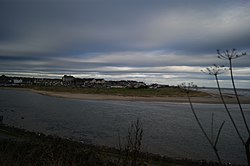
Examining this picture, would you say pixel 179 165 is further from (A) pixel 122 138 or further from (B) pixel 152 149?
(A) pixel 122 138

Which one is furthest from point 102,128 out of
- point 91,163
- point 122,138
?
point 91,163

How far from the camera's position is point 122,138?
16719 millimetres

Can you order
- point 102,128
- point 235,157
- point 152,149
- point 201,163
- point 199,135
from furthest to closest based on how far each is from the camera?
point 102,128, point 199,135, point 152,149, point 235,157, point 201,163

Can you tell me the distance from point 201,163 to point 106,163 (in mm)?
5046

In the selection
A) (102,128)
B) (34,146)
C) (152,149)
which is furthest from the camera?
(102,128)

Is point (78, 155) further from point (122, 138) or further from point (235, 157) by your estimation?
point (235, 157)

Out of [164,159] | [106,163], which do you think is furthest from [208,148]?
[106,163]

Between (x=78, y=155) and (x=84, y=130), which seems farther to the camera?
(x=84, y=130)

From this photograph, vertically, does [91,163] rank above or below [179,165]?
above

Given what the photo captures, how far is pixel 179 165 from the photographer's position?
424 inches

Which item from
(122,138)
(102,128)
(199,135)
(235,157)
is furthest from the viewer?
(102,128)

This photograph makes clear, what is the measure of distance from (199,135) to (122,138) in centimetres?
615

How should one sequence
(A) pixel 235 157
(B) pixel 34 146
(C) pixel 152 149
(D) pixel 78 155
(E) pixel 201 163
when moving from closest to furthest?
(D) pixel 78 155, (B) pixel 34 146, (E) pixel 201 163, (A) pixel 235 157, (C) pixel 152 149

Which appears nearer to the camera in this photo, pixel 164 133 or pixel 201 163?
pixel 201 163
